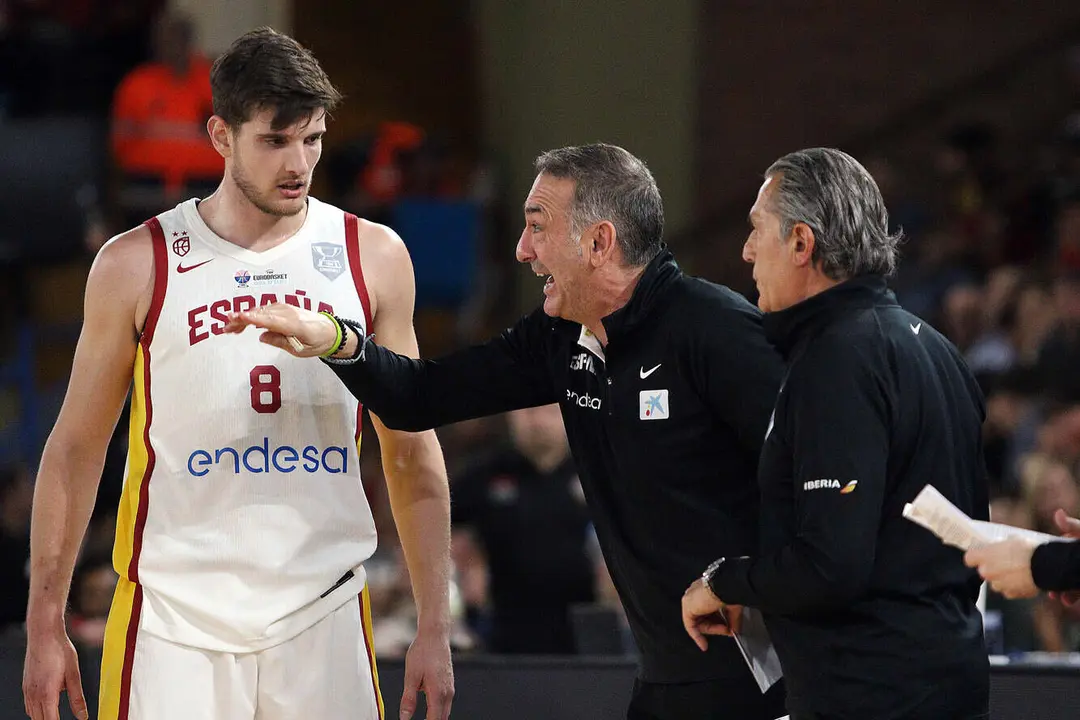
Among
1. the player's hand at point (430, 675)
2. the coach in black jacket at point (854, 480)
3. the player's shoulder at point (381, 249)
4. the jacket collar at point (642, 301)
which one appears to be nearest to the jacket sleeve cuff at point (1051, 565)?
the coach in black jacket at point (854, 480)

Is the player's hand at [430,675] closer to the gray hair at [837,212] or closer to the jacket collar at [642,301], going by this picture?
the jacket collar at [642,301]

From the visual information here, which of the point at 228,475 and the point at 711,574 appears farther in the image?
the point at 228,475

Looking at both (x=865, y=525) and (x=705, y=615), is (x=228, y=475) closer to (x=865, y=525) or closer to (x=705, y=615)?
(x=705, y=615)

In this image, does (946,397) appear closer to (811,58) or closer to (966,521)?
(966,521)

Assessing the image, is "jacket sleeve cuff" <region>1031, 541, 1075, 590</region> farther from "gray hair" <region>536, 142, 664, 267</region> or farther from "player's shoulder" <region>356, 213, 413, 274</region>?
"player's shoulder" <region>356, 213, 413, 274</region>

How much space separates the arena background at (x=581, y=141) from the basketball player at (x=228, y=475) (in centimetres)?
309

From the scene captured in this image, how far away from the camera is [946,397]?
2861 mm

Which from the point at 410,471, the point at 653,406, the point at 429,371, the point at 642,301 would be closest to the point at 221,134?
the point at 429,371

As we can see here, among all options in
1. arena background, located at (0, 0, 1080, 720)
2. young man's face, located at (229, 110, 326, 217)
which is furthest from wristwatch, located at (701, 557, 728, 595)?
arena background, located at (0, 0, 1080, 720)

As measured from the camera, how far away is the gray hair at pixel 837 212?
289 centimetres

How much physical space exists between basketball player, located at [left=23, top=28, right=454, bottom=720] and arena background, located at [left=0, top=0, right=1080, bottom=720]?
3.09m

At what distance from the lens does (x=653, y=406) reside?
3.27 m

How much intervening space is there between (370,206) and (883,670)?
7.82 meters

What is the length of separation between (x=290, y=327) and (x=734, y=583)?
3.39 ft
